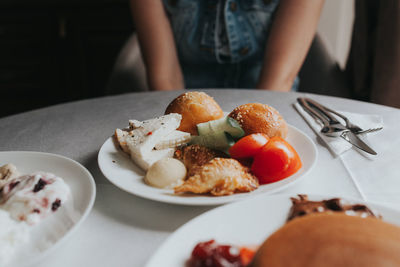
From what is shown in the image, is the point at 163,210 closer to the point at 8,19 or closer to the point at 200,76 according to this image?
the point at 200,76

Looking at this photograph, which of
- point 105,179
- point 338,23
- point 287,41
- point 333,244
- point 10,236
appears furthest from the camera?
point 338,23

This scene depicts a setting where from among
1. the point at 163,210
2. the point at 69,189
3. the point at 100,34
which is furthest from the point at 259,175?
the point at 100,34

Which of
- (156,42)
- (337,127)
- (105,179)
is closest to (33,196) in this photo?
(105,179)

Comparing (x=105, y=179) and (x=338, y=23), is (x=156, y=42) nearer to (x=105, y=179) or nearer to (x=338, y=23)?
(x=105, y=179)

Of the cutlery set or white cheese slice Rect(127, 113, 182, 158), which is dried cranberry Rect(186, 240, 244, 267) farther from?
the cutlery set

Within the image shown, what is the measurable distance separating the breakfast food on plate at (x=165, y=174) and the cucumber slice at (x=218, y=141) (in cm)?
10

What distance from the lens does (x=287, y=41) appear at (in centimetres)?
134

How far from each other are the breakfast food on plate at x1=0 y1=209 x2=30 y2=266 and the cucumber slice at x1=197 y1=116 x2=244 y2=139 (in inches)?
14.1

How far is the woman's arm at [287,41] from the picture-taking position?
1318 millimetres

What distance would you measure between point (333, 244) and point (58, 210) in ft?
1.29

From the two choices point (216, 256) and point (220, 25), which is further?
point (220, 25)

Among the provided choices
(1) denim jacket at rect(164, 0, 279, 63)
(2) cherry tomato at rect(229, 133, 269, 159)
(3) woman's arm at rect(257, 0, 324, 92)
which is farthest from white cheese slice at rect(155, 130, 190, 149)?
(1) denim jacket at rect(164, 0, 279, 63)

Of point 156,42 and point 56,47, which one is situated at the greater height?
point 156,42

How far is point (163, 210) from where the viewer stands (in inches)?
22.5
